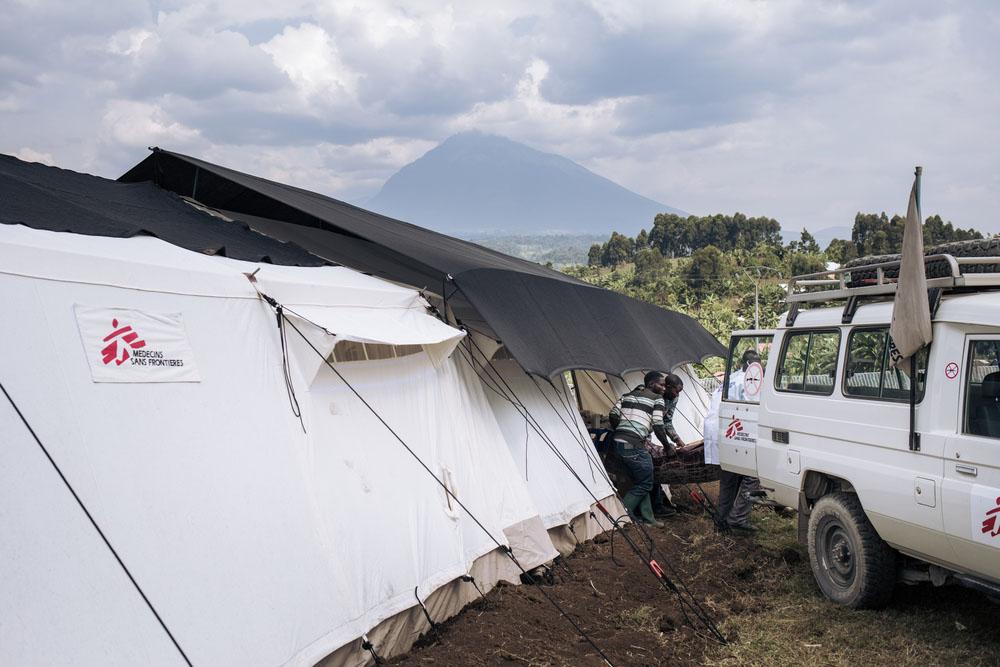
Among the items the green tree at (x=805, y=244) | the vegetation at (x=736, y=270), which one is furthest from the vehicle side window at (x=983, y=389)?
the green tree at (x=805, y=244)

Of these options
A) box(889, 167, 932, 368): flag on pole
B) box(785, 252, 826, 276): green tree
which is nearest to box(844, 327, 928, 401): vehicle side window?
box(889, 167, 932, 368): flag on pole

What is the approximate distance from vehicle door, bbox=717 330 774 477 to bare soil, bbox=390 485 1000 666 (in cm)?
88

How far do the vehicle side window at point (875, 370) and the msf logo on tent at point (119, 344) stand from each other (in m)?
4.31

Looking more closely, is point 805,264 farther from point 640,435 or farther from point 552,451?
point 552,451

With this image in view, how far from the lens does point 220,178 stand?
25.9 ft

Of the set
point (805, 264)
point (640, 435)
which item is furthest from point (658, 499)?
point (805, 264)

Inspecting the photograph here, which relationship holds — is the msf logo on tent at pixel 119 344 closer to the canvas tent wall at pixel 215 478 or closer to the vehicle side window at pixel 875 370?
the canvas tent wall at pixel 215 478

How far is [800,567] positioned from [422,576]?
3370mm

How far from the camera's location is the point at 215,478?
420cm

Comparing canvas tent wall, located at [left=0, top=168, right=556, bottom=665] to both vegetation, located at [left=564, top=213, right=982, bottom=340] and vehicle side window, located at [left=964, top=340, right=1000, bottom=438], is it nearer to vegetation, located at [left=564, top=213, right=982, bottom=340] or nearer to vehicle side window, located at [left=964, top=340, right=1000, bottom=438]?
vehicle side window, located at [left=964, top=340, right=1000, bottom=438]

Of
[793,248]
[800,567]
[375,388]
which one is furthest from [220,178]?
[793,248]

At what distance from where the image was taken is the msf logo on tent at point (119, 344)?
3.96m

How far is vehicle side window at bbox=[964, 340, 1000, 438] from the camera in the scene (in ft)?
14.6

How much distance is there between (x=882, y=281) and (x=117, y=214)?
205 inches
